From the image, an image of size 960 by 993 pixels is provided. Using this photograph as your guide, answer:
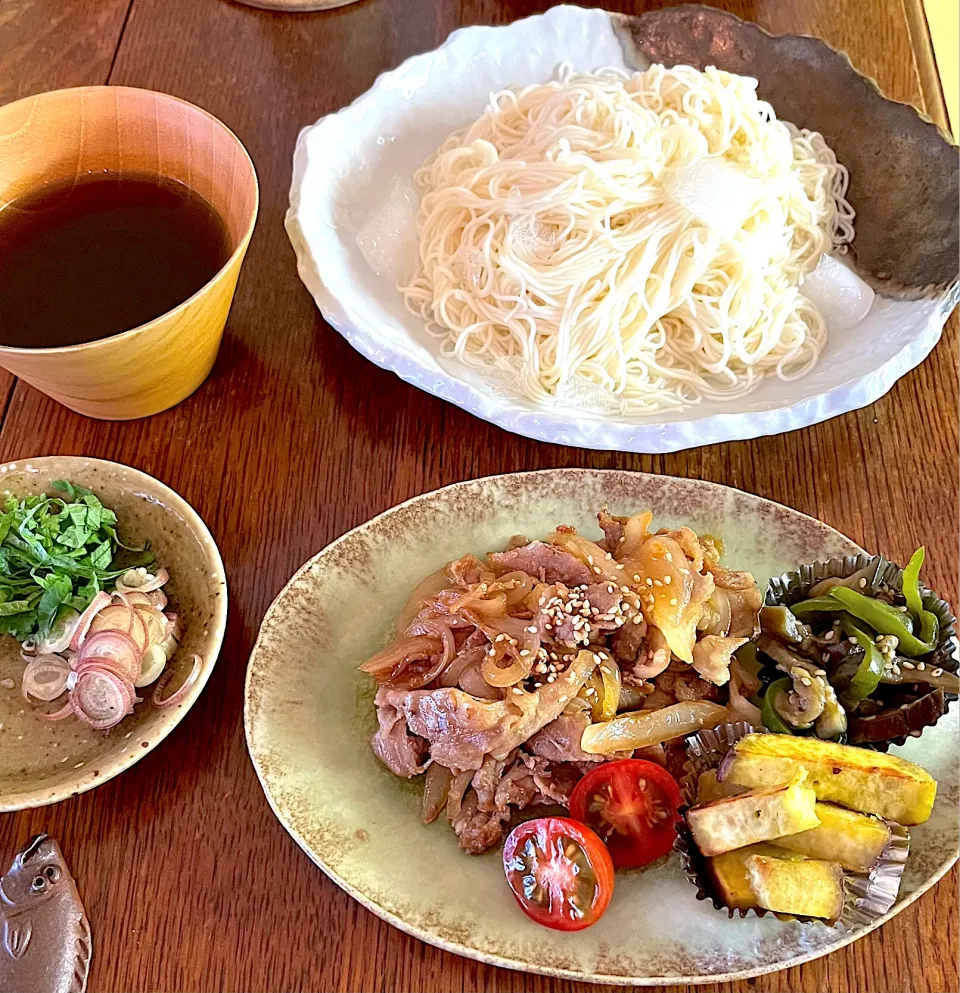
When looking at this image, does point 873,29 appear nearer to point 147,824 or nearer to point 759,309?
point 759,309

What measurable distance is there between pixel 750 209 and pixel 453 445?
1.03 meters

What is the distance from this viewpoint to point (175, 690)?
1.66m

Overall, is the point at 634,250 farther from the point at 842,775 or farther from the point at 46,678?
the point at 46,678

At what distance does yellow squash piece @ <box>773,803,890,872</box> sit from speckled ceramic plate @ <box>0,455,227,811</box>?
1.09 m

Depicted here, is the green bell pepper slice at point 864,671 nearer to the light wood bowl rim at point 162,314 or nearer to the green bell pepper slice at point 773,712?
the green bell pepper slice at point 773,712

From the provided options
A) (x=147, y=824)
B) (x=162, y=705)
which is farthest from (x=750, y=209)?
(x=147, y=824)

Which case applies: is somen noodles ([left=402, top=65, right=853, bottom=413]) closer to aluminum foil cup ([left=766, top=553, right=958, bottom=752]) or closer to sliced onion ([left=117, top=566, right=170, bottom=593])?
aluminum foil cup ([left=766, top=553, right=958, bottom=752])

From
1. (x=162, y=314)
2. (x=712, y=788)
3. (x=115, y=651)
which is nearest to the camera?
(x=712, y=788)

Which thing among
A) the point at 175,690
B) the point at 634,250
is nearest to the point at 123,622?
the point at 175,690

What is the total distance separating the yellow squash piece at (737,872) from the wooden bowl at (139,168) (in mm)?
1481

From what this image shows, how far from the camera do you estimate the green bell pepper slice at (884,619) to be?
158 centimetres

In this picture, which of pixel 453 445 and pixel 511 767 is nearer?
pixel 511 767

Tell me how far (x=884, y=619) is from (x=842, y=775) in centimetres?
30

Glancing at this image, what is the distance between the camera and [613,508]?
6.40 feet
